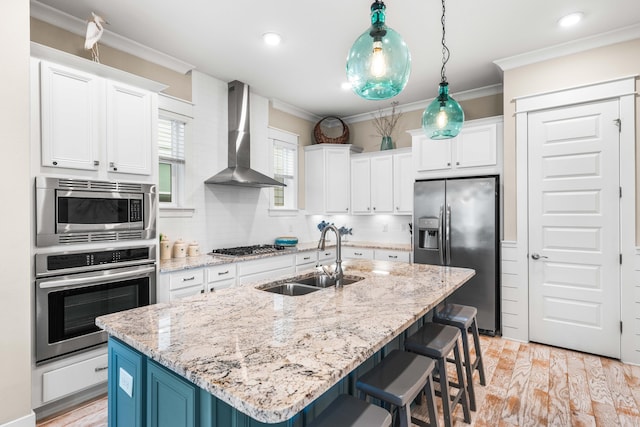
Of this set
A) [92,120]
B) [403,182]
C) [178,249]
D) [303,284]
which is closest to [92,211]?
[92,120]

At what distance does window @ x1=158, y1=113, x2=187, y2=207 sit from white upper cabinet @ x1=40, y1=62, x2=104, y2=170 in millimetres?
1034

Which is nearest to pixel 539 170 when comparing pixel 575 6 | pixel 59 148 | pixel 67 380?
pixel 575 6

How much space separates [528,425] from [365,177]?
11.8 feet

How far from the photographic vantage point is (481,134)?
3.82 m

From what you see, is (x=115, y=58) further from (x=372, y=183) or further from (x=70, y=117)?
(x=372, y=183)

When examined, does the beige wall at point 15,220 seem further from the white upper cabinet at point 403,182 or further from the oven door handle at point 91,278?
the white upper cabinet at point 403,182

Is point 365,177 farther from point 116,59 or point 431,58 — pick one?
point 116,59

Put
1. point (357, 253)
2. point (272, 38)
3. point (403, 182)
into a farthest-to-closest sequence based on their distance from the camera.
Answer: point (357, 253)
point (403, 182)
point (272, 38)

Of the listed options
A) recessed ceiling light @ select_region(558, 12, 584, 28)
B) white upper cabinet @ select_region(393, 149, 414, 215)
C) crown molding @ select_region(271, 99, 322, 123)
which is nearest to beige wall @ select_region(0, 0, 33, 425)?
crown molding @ select_region(271, 99, 322, 123)

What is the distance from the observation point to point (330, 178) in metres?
5.18

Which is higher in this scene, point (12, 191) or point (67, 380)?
point (12, 191)

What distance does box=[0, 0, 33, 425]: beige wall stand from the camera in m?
1.94

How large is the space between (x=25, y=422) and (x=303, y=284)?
1.84m

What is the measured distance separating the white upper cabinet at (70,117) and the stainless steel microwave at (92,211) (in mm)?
167
